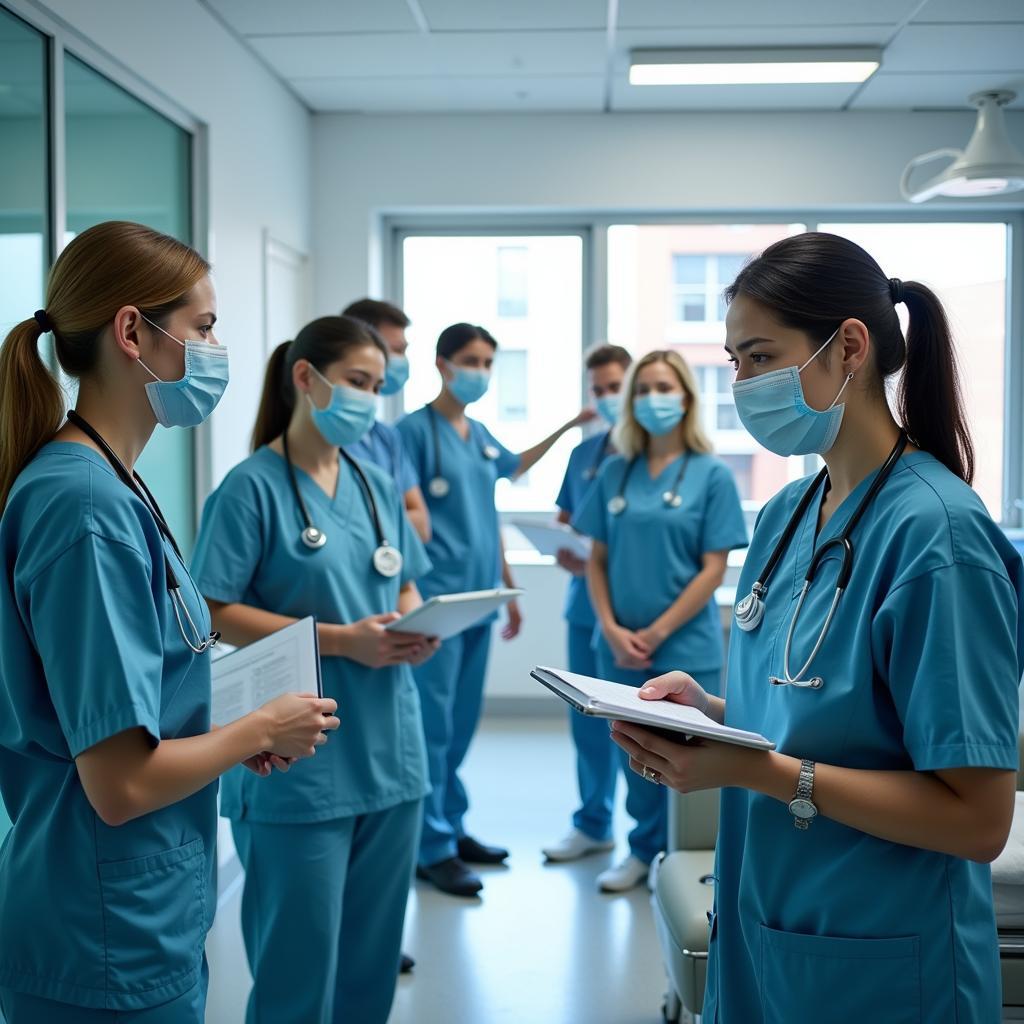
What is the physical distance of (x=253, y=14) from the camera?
3125mm

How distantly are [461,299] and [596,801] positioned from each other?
2509 mm

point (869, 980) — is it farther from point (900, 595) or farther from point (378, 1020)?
point (378, 1020)

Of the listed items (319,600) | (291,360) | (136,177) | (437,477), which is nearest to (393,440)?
(437,477)

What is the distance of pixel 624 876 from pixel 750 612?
76.1 inches

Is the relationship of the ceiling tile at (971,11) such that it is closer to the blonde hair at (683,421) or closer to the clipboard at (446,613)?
the blonde hair at (683,421)

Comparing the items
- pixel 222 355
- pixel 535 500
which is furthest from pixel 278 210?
pixel 222 355

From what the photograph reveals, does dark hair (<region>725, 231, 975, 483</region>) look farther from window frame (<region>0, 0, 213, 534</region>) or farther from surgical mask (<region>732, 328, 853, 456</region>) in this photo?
window frame (<region>0, 0, 213, 534</region>)

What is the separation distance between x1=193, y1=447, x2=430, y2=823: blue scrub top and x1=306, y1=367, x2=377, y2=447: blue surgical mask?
0.09m

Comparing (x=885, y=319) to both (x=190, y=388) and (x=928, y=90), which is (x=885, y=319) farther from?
(x=928, y=90)

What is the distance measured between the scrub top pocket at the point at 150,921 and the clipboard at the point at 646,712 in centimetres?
47

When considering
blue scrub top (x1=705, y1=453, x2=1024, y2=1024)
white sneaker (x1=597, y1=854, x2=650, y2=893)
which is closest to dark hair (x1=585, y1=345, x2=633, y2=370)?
white sneaker (x1=597, y1=854, x2=650, y2=893)

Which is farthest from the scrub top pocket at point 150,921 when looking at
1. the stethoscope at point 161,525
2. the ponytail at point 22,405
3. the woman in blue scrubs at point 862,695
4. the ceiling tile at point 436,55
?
the ceiling tile at point 436,55

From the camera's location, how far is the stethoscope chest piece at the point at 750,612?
124 cm

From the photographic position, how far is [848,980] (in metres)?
1.06
